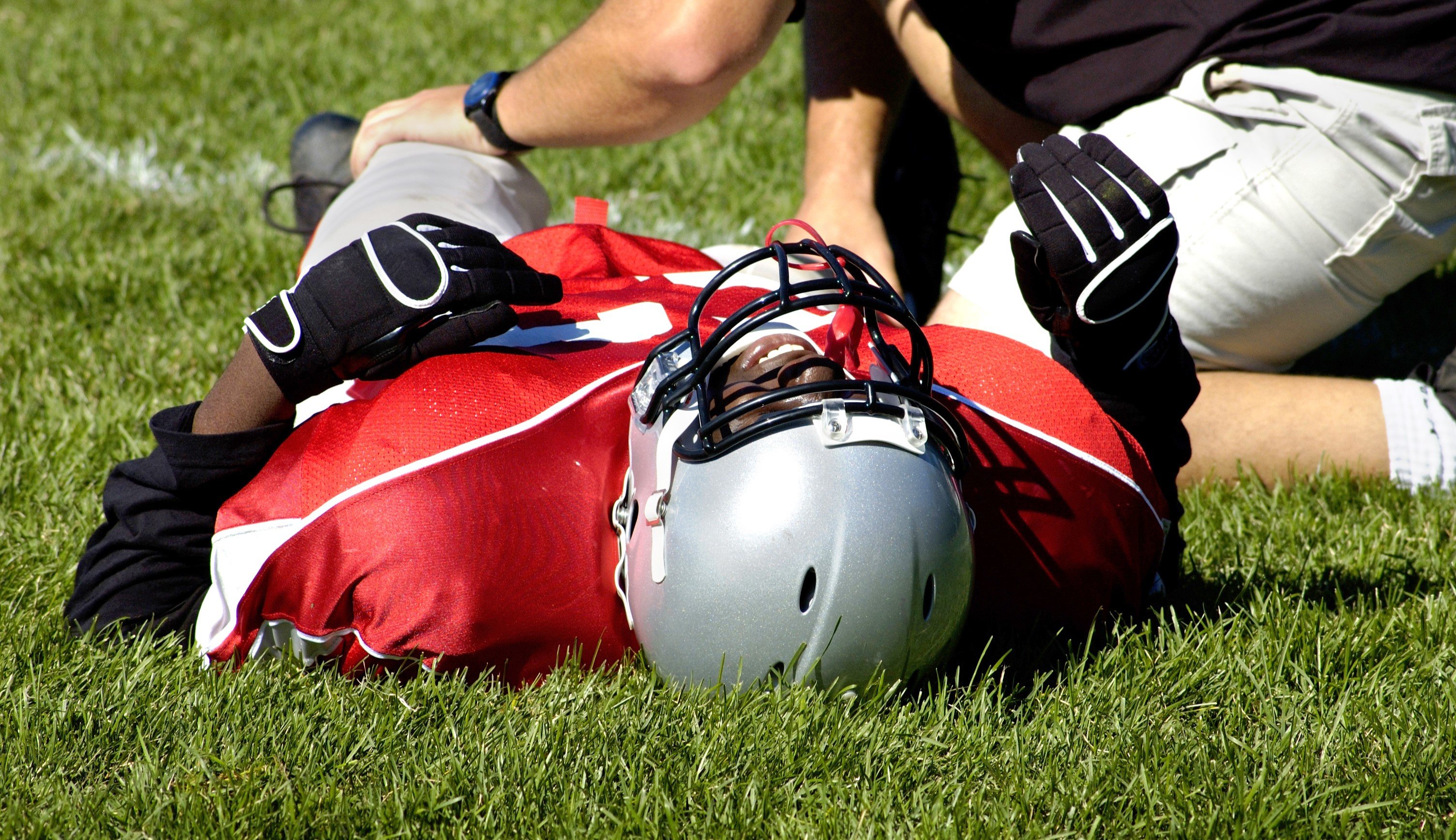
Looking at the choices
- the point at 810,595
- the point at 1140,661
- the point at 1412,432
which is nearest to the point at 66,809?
the point at 810,595

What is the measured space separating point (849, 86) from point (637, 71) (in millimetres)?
981

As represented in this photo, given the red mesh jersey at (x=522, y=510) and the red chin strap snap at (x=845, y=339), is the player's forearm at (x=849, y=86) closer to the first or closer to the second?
the red mesh jersey at (x=522, y=510)

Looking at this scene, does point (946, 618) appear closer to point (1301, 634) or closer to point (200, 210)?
point (1301, 634)

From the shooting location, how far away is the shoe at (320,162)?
11.9 feet

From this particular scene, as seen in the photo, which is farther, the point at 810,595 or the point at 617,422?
the point at 617,422

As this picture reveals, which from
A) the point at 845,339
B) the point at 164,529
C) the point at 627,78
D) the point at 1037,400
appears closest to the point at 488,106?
the point at 627,78

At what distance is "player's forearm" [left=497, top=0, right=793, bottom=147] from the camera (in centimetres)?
269

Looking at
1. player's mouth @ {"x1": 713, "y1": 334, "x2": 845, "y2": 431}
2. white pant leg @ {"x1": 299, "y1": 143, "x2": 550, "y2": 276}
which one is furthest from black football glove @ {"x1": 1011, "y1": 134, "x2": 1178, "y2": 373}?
white pant leg @ {"x1": 299, "y1": 143, "x2": 550, "y2": 276}

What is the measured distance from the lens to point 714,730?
1763 mm

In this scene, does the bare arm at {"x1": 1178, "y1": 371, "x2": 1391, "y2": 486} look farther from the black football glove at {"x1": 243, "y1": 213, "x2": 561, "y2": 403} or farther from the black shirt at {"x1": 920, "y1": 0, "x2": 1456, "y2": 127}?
the black football glove at {"x1": 243, "y1": 213, "x2": 561, "y2": 403}

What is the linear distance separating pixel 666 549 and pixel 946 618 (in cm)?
38

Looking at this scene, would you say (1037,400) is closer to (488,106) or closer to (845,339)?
(845,339)

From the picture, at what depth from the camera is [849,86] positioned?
3570mm

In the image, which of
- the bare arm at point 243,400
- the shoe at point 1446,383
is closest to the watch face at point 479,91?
the bare arm at point 243,400
